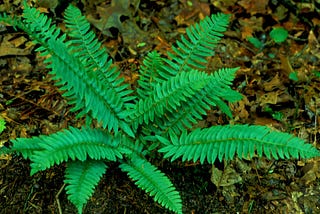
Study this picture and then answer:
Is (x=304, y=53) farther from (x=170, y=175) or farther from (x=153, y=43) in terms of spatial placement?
(x=170, y=175)

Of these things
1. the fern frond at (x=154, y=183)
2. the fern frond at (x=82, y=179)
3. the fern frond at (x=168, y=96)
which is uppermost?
the fern frond at (x=168, y=96)

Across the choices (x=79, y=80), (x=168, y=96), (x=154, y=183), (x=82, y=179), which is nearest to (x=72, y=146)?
(x=82, y=179)

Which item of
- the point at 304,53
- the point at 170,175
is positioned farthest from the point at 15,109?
the point at 304,53

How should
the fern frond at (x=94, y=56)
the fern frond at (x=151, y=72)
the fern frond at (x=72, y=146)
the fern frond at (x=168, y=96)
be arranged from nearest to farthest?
the fern frond at (x=72, y=146) → the fern frond at (x=168, y=96) → the fern frond at (x=94, y=56) → the fern frond at (x=151, y=72)

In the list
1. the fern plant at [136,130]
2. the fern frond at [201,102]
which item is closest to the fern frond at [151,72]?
the fern plant at [136,130]

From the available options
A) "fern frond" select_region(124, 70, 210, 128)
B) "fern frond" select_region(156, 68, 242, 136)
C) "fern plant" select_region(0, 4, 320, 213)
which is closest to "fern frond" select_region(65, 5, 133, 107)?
"fern plant" select_region(0, 4, 320, 213)

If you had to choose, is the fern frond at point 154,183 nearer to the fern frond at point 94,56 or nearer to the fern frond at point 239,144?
the fern frond at point 239,144
